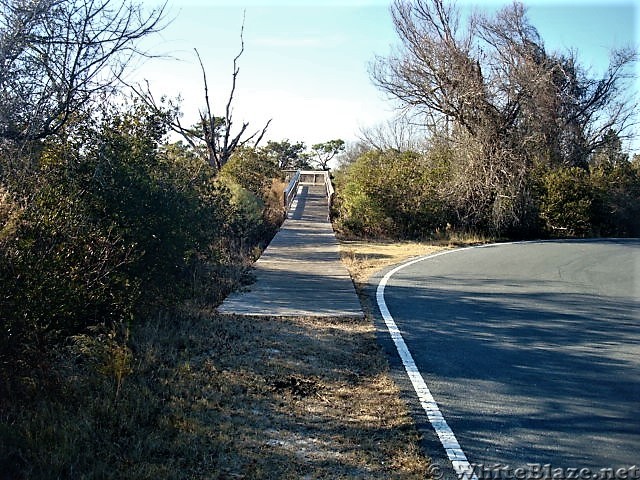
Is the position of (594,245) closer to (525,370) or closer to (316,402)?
(525,370)

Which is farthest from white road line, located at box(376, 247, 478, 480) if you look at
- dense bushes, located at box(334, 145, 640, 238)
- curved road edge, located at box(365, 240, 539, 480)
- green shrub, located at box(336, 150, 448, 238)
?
dense bushes, located at box(334, 145, 640, 238)

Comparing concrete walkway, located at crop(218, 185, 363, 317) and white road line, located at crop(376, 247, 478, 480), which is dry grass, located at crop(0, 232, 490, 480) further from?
concrete walkway, located at crop(218, 185, 363, 317)

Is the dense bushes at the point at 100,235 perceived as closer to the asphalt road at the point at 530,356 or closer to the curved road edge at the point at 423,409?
the curved road edge at the point at 423,409

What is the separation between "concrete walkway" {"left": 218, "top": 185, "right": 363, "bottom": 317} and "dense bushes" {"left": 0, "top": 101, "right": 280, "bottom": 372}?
0.80m

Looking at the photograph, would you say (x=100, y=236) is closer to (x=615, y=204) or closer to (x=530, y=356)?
(x=530, y=356)

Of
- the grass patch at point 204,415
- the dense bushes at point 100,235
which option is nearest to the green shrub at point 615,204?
the dense bushes at point 100,235

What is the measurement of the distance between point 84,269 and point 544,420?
459 cm

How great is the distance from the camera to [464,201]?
2345cm

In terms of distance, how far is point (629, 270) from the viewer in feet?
47.2

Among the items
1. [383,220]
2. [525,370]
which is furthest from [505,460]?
[383,220]

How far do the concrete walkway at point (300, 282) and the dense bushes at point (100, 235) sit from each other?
2.61 feet

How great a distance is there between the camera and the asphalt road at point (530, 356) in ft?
16.1

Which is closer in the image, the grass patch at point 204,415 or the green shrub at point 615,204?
the grass patch at point 204,415

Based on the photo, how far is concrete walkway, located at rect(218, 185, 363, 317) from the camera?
9.59m
